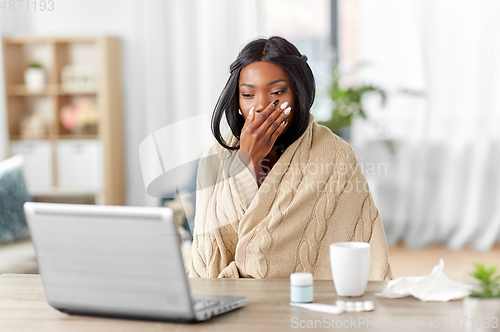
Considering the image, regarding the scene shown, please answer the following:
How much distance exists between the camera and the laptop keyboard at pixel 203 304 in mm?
848

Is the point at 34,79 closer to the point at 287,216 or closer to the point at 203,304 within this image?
the point at 287,216

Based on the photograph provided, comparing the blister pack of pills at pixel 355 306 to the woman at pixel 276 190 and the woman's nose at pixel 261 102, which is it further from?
the woman's nose at pixel 261 102

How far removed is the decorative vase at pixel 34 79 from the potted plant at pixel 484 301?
12.4 feet

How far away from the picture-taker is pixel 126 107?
4273 mm

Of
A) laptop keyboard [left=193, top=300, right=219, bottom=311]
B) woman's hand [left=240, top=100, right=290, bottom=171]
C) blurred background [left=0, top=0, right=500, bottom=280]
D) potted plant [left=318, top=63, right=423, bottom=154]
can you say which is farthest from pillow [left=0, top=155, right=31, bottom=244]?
laptop keyboard [left=193, top=300, right=219, bottom=311]

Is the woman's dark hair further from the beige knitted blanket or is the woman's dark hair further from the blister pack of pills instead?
the blister pack of pills

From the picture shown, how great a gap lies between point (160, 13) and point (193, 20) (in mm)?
256

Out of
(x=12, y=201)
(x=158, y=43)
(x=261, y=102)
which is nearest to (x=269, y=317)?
(x=261, y=102)

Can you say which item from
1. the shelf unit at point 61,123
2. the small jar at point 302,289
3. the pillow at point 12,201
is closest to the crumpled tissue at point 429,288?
the small jar at point 302,289

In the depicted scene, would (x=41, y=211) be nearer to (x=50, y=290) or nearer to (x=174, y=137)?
(x=50, y=290)

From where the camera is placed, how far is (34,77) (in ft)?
13.0

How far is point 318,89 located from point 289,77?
101 inches

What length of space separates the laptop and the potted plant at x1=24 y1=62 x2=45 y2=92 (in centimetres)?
343

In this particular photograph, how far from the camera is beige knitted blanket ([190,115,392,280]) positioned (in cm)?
130
